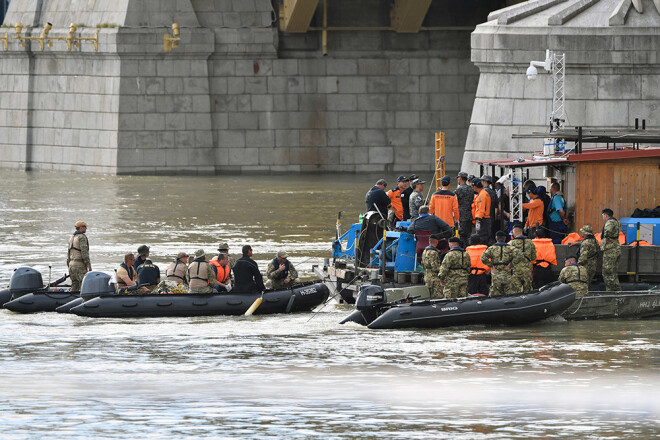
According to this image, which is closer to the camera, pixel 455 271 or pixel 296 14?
pixel 455 271

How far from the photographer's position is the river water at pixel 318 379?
→ 1717 cm

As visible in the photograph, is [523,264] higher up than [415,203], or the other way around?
[415,203]

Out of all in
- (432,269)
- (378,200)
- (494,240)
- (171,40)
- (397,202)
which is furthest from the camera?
(171,40)

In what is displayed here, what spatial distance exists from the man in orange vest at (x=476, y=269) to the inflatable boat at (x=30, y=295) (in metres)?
6.33

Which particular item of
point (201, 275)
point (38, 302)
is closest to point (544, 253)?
point (201, 275)

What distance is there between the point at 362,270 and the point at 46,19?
94.6ft

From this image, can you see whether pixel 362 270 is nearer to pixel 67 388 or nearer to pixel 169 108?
pixel 67 388

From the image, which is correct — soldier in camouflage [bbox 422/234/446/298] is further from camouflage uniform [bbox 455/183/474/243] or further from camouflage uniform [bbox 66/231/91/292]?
camouflage uniform [bbox 66/231/91/292]

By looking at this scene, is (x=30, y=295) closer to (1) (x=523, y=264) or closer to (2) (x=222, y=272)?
(2) (x=222, y=272)

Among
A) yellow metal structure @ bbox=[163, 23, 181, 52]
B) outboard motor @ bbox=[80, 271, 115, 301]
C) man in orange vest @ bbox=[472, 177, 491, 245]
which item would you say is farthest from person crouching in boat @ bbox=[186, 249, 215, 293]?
yellow metal structure @ bbox=[163, 23, 181, 52]

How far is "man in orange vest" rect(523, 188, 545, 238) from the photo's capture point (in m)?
25.5

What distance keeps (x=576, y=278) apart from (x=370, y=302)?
3210 mm

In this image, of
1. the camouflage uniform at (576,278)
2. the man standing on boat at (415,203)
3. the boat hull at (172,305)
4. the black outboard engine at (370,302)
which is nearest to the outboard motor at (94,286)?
the boat hull at (172,305)

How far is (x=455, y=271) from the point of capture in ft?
77.6
